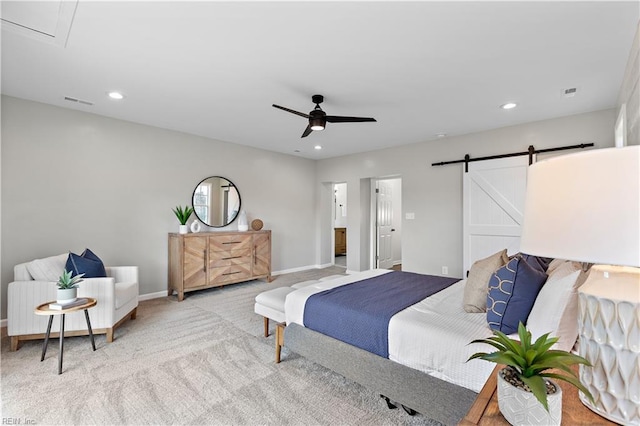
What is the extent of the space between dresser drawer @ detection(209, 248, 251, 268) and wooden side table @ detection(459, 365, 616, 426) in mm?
4270

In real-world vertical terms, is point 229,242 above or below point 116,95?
below

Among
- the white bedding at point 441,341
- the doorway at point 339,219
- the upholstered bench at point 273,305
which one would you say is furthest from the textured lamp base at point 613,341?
the doorway at point 339,219

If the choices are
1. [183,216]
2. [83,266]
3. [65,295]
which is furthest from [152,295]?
[65,295]

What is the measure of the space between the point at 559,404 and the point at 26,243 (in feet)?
15.8

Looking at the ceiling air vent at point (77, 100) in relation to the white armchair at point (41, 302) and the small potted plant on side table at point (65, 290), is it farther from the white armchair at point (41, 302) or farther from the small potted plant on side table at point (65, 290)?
the small potted plant on side table at point (65, 290)

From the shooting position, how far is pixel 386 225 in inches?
270

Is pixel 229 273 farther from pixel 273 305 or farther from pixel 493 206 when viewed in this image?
pixel 493 206

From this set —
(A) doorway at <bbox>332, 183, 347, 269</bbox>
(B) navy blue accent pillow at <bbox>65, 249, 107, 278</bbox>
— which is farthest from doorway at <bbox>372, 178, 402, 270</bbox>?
(B) navy blue accent pillow at <bbox>65, 249, 107, 278</bbox>

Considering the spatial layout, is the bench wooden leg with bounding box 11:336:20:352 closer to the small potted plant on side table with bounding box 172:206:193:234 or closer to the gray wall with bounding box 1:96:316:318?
the gray wall with bounding box 1:96:316:318

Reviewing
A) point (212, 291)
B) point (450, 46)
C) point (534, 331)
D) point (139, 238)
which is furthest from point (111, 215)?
point (534, 331)

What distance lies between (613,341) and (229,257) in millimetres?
4659

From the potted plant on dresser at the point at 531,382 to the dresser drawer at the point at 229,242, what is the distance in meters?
4.34

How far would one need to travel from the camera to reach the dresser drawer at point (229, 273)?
4637mm

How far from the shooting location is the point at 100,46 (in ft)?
7.50
